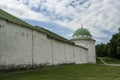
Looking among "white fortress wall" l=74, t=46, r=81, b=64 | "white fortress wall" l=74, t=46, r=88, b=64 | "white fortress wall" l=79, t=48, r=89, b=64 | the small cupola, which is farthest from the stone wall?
the small cupola

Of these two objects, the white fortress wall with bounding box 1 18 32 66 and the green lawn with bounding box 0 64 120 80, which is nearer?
the green lawn with bounding box 0 64 120 80

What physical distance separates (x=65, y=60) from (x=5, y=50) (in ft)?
48.8

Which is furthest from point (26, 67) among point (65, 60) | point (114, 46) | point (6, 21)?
point (114, 46)

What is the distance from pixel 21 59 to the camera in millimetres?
17453

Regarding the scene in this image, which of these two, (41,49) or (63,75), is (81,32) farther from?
(63,75)

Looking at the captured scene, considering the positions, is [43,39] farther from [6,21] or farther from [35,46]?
[6,21]

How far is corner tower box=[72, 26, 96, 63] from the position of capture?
45.1 metres

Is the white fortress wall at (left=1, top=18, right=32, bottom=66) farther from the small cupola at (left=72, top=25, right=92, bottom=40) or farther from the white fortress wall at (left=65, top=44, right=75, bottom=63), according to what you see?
the small cupola at (left=72, top=25, right=92, bottom=40)

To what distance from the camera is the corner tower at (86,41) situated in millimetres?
45125

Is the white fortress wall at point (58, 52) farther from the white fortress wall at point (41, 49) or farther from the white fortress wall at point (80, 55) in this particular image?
the white fortress wall at point (80, 55)

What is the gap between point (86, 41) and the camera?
4519 centimetres

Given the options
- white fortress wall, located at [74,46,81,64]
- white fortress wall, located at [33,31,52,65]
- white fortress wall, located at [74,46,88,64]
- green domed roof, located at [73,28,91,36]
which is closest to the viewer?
white fortress wall, located at [33,31,52,65]

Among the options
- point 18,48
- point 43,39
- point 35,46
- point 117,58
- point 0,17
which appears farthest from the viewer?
point 117,58

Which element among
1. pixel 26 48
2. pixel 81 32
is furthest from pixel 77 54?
pixel 26 48
